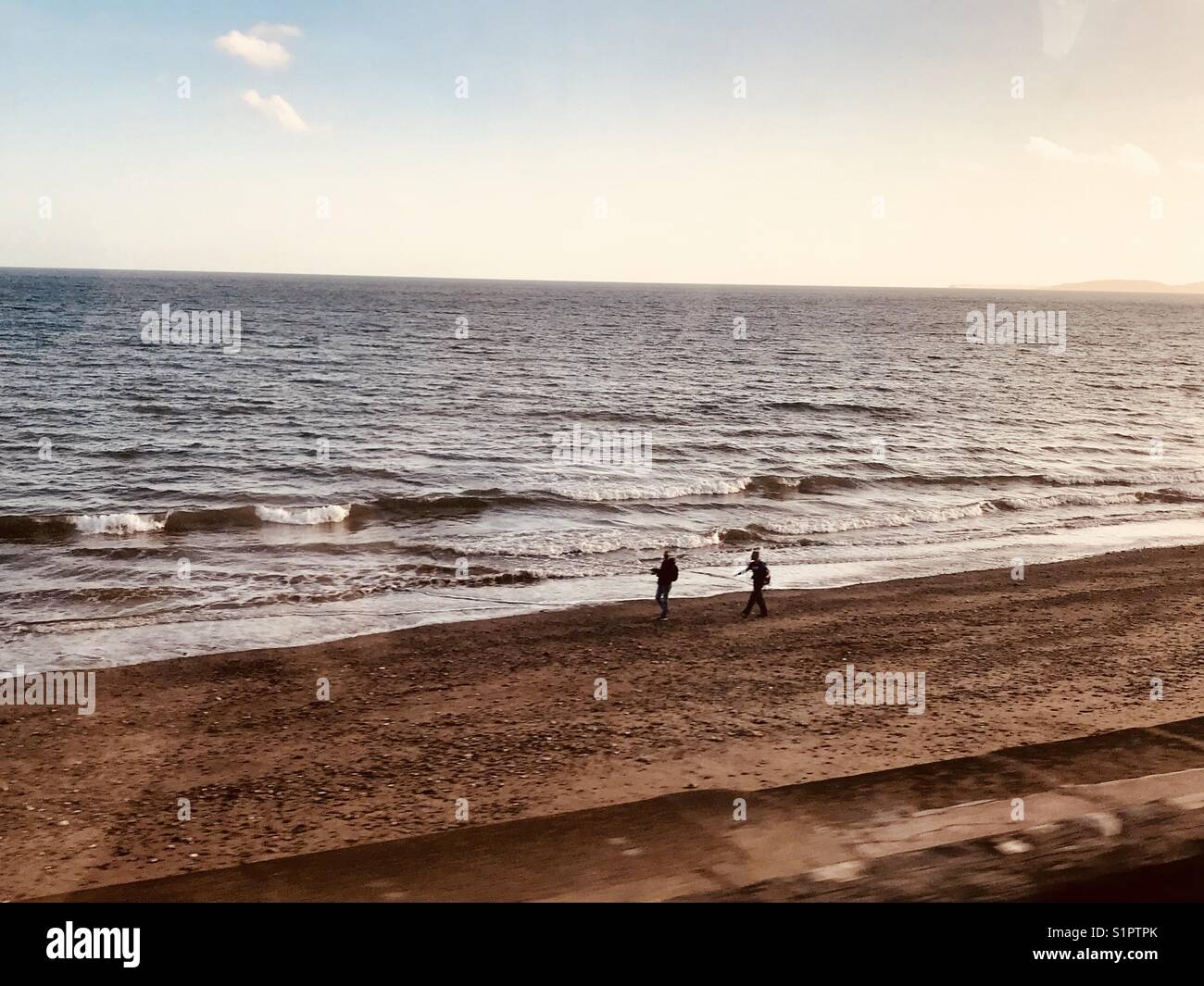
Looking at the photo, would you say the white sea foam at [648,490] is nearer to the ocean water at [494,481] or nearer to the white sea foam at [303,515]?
the ocean water at [494,481]

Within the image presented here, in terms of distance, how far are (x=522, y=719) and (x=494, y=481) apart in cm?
2047

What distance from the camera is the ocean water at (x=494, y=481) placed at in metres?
21.6

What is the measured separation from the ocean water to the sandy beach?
8.23 feet

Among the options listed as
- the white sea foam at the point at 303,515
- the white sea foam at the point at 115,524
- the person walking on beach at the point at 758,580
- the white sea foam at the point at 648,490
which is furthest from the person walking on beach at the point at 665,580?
the white sea foam at the point at 115,524

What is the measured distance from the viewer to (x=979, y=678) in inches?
620

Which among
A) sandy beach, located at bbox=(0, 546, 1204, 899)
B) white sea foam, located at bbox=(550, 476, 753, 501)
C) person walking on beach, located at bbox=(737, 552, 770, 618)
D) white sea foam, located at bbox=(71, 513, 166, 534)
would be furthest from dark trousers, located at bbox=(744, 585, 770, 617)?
white sea foam, located at bbox=(71, 513, 166, 534)

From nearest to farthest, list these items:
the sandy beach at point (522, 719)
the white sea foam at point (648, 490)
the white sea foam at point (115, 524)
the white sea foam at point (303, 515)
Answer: the sandy beach at point (522, 719) → the white sea foam at point (115, 524) → the white sea foam at point (303, 515) → the white sea foam at point (648, 490)

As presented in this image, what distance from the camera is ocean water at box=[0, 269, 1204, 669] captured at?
2161 cm

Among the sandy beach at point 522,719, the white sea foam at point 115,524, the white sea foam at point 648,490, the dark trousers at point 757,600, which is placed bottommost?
the sandy beach at point 522,719

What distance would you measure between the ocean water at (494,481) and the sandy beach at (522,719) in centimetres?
251

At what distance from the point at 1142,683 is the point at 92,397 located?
49.4 meters

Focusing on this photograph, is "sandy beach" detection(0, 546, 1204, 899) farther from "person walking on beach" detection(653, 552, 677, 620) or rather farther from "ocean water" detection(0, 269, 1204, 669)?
"ocean water" detection(0, 269, 1204, 669)

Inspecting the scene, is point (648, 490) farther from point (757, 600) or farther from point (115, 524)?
point (115, 524)

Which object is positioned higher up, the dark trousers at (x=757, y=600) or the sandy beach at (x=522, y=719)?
the dark trousers at (x=757, y=600)
